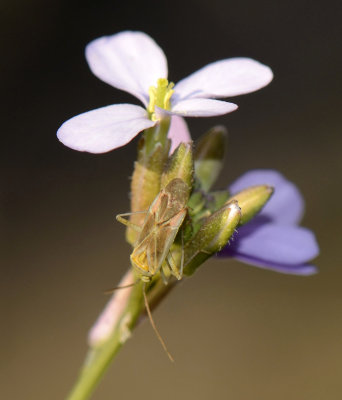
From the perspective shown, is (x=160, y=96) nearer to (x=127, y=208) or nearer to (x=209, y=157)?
(x=209, y=157)

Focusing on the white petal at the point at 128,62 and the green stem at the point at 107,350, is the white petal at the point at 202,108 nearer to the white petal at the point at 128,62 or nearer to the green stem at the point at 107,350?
the white petal at the point at 128,62

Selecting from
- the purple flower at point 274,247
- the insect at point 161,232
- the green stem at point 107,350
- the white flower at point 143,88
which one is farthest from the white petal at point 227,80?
the green stem at point 107,350

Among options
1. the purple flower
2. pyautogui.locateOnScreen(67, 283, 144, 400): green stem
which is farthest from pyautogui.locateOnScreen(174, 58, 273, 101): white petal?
pyautogui.locateOnScreen(67, 283, 144, 400): green stem

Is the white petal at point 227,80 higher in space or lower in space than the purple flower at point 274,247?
higher

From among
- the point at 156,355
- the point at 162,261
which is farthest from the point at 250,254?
the point at 156,355

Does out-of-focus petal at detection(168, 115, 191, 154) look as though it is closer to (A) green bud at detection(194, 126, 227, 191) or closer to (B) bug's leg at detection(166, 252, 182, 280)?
(A) green bud at detection(194, 126, 227, 191)

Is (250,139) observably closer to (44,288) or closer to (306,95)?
(306,95)

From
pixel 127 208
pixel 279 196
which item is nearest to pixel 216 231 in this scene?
pixel 279 196
